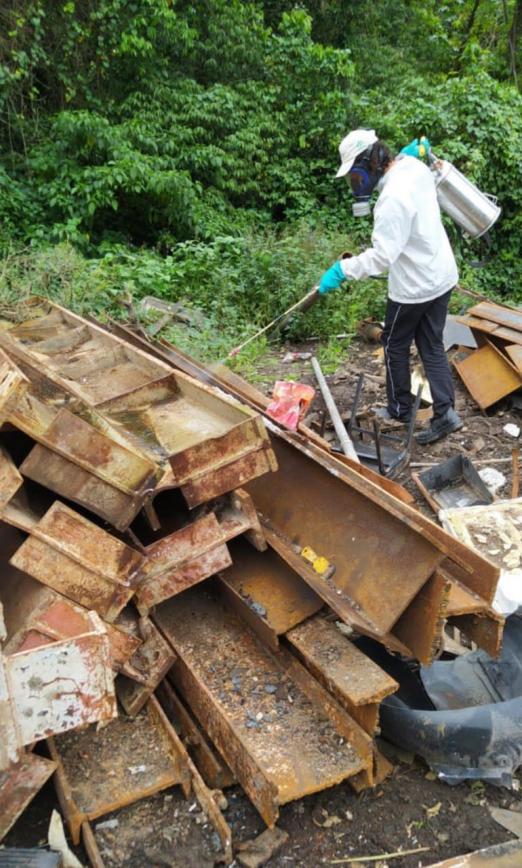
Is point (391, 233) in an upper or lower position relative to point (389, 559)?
upper

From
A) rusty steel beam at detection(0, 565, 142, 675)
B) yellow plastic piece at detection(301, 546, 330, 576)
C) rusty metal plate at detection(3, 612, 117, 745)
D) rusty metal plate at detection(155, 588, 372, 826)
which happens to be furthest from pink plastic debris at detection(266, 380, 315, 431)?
rusty metal plate at detection(3, 612, 117, 745)

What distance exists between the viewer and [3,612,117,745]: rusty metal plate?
173cm

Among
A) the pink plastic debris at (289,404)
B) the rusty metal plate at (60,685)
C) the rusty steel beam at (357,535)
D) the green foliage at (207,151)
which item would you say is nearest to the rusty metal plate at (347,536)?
the rusty steel beam at (357,535)

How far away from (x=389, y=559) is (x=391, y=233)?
8.61 ft

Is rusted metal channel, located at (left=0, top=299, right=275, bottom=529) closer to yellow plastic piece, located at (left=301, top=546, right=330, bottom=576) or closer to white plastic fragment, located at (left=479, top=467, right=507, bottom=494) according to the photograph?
yellow plastic piece, located at (left=301, top=546, right=330, bottom=576)

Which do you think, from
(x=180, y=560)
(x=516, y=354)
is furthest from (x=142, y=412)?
(x=516, y=354)

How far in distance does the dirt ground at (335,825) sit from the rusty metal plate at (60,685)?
1.60 ft

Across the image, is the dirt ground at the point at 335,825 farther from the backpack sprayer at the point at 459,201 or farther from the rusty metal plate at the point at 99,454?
the backpack sprayer at the point at 459,201

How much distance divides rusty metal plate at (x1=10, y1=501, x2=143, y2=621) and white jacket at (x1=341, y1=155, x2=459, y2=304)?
286 cm

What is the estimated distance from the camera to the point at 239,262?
310 inches

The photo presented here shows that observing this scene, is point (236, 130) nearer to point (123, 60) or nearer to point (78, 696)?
point (123, 60)

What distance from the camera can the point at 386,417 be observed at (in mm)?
5211

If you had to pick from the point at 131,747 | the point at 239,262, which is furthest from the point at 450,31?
the point at 131,747

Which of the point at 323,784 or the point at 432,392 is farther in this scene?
the point at 432,392
